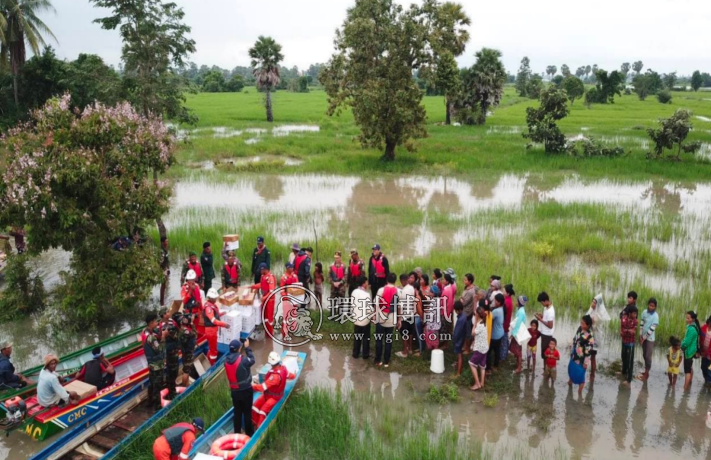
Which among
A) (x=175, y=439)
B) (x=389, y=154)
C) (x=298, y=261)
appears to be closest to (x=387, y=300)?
(x=298, y=261)

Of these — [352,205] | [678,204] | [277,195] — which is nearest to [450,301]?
[352,205]

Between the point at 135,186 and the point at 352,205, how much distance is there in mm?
10686

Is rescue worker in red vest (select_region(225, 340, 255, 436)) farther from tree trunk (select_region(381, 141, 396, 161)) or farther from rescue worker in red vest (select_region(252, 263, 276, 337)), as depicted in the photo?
tree trunk (select_region(381, 141, 396, 161))

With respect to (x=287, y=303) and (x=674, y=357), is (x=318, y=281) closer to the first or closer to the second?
(x=287, y=303)

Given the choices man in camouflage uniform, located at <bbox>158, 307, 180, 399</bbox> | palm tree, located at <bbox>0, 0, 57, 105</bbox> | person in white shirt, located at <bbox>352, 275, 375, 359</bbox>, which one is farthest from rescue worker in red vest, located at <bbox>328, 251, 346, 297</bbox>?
palm tree, located at <bbox>0, 0, 57, 105</bbox>

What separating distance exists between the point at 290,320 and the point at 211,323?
2058mm

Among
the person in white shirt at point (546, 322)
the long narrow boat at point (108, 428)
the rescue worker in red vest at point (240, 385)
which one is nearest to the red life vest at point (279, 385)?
the rescue worker in red vest at point (240, 385)

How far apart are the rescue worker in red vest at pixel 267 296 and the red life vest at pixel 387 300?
2444mm

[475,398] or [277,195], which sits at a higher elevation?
[277,195]

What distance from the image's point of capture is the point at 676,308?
408 inches

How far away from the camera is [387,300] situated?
8469mm

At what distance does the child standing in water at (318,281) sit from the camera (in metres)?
10.9

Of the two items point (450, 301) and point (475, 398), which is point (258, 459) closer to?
point (475, 398)

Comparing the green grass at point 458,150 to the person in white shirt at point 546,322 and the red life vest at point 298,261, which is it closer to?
the red life vest at point 298,261
